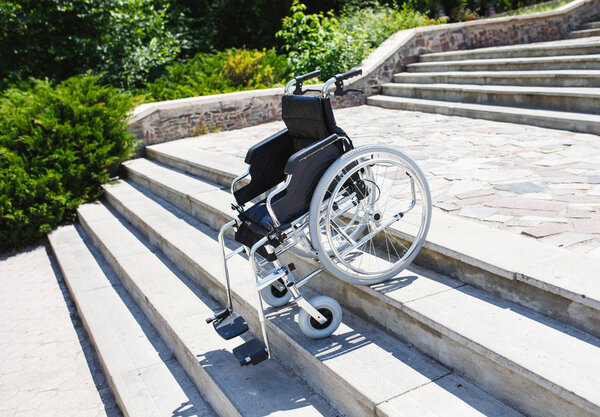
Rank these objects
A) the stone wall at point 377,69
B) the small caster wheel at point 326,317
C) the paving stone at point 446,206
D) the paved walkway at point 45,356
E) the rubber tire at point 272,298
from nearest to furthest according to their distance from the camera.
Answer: the small caster wheel at point 326,317 < the rubber tire at point 272,298 < the paved walkway at point 45,356 < the paving stone at point 446,206 < the stone wall at point 377,69

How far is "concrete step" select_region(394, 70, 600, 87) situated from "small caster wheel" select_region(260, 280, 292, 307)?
519 centimetres

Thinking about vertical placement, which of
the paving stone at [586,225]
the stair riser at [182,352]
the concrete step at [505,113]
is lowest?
the stair riser at [182,352]

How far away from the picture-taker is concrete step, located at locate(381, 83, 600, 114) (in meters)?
6.05

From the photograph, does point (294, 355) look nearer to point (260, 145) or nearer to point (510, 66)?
point (260, 145)

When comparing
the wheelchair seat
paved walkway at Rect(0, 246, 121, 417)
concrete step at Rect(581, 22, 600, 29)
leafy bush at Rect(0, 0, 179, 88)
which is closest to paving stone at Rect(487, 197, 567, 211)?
the wheelchair seat

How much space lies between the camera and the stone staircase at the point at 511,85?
6105 mm

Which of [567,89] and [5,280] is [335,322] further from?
[567,89]

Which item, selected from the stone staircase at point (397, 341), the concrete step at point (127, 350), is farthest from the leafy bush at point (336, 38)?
the stone staircase at point (397, 341)

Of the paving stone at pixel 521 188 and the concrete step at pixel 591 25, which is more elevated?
the concrete step at pixel 591 25

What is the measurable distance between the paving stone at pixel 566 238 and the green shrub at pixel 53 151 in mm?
5323

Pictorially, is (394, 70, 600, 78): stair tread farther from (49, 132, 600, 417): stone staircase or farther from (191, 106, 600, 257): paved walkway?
(49, 132, 600, 417): stone staircase

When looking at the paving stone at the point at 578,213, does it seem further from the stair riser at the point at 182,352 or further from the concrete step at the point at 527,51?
the concrete step at the point at 527,51

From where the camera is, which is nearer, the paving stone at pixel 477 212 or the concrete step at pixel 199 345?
the concrete step at pixel 199 345

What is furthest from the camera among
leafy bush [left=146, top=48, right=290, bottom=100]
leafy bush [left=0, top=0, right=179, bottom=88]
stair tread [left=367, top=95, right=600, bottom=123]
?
leafy bush [left=0, top=0, right=179, bottom=88]
